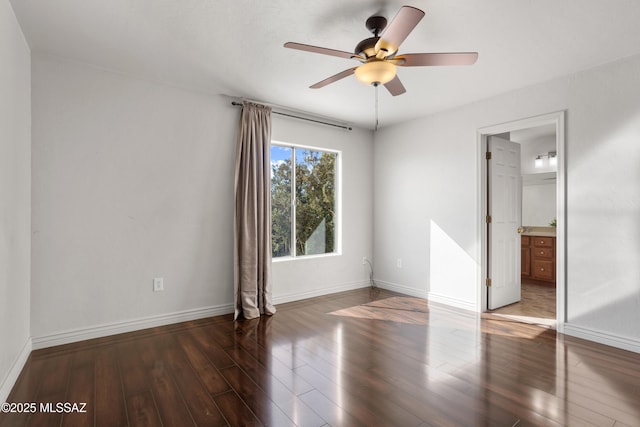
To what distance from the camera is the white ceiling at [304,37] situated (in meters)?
2.13

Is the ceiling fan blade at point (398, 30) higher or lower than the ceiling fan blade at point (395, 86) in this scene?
higher

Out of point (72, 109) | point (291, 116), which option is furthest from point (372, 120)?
point (72, 109)

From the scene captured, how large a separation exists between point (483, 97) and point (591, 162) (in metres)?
1.28

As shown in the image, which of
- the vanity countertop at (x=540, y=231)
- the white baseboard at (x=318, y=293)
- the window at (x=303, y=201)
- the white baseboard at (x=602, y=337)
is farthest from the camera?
the vanity countertop at (x=540, y=231)

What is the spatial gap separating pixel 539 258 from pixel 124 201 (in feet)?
19.8

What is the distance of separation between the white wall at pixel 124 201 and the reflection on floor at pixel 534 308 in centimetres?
328

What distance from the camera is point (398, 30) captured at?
1.87 meters

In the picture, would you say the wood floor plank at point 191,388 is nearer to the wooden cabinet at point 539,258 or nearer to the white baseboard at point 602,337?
the white baseboard at point 602,337

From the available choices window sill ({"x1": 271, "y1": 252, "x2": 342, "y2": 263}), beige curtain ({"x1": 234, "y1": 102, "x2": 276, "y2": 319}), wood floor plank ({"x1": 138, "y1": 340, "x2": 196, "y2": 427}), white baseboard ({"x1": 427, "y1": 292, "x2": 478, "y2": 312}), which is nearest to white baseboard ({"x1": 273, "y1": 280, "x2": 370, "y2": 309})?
beige curtain ({"x1": 234, "y1": 102, "x2": 276, "y2": 319})

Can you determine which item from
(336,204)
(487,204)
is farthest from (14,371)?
(487,204)

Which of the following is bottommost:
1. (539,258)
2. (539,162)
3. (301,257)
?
(539,258)

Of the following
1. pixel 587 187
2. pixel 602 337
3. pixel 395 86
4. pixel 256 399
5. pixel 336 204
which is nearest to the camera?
pixel 256 399

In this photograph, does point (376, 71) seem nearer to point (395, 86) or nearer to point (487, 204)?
point (395, 86)

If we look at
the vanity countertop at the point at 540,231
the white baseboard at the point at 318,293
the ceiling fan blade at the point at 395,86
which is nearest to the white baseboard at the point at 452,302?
the white baseboard at the point at 318,293
